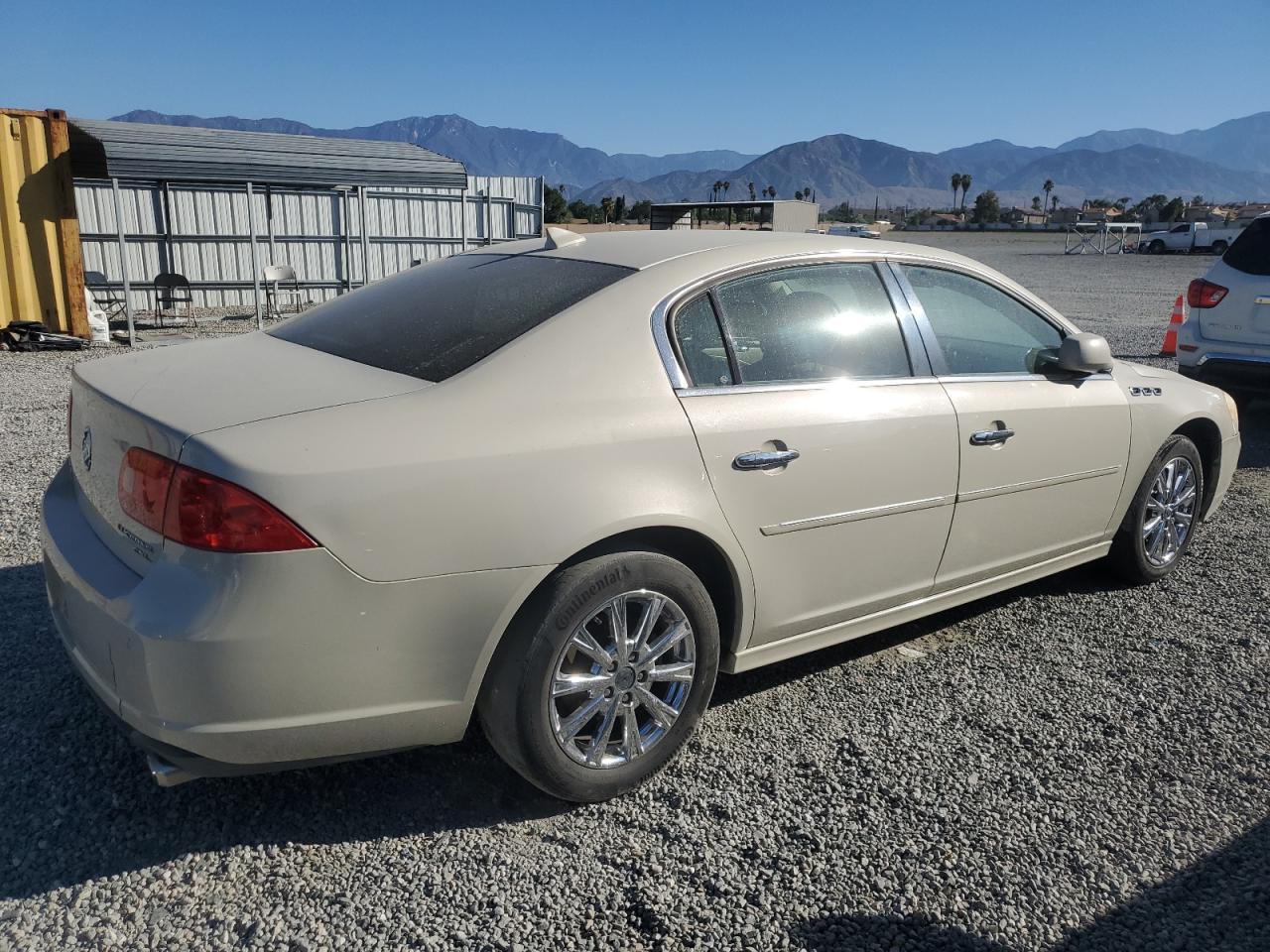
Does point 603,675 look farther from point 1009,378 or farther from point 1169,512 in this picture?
point 1169,512

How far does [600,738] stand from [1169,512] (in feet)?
11.1

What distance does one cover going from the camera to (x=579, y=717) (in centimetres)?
283

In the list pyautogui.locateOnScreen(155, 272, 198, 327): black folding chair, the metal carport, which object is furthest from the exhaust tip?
pyautogui.locateOnScreen(155, 272, 198, 327): black folding chair

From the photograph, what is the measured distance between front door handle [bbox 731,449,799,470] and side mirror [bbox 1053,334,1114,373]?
1.61 m

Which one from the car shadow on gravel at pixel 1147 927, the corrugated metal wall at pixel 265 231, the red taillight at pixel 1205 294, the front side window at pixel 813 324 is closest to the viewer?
the car shadow on gravel at pixel 1147 927

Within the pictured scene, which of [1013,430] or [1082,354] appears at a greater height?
[1082,354]

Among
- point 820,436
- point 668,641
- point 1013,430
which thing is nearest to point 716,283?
point 820,436

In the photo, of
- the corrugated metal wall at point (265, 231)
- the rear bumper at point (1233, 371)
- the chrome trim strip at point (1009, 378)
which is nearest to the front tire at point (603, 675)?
the chrome trim strip at point (1009, 378)

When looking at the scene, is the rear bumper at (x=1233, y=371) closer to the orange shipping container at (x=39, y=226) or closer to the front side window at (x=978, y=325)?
the front side window at (x=978, y=325)

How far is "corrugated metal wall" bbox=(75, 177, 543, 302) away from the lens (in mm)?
17578

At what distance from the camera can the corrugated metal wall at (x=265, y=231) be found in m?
17.6

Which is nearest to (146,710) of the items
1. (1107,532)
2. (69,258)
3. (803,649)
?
(803,649)

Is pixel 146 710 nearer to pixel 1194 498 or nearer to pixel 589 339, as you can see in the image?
pixel 589 339

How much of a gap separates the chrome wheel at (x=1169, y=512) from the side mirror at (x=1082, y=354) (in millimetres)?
947
